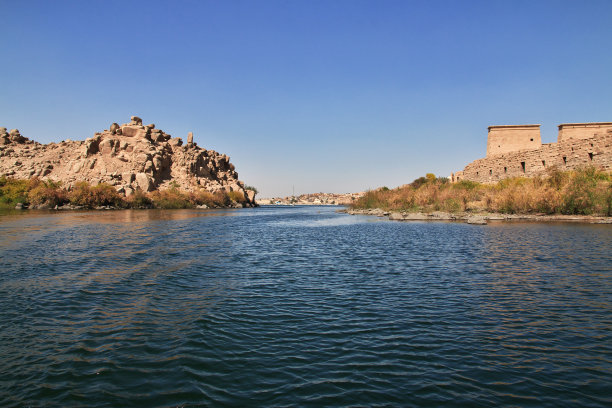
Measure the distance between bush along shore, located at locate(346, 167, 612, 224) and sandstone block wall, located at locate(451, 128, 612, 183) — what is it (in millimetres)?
1994

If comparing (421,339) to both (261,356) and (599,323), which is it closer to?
(261,356)

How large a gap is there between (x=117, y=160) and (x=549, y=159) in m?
92.7

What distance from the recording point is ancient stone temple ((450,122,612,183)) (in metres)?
33.8

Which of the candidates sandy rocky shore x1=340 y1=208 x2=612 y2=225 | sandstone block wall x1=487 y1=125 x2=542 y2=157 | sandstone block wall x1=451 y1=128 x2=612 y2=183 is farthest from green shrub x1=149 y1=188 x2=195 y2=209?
sandstone block wall x1=487 y1=125 x2=542 y2=157

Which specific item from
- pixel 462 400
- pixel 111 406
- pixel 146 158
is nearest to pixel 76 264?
pixel 111 406

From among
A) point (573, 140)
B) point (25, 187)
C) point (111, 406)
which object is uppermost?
point (573, 140)

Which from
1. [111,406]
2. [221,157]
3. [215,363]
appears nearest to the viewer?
[111,406]

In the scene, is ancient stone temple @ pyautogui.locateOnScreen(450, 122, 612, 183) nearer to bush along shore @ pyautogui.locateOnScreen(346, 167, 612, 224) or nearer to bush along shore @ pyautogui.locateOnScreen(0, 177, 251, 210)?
bush along shore @ pyautogui.locateOnScreen(346, 167, 612, 224)

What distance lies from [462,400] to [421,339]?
6.20 feet

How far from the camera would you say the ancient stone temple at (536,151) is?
111 ft

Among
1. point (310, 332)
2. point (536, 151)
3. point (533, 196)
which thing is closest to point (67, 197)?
point (533, 196)

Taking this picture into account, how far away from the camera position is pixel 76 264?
13.1 meters

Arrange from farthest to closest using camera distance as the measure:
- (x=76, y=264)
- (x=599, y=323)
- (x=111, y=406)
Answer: (x=76, y=264), (x=599, y=323), (x=111, y=406)

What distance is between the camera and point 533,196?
31.7m
